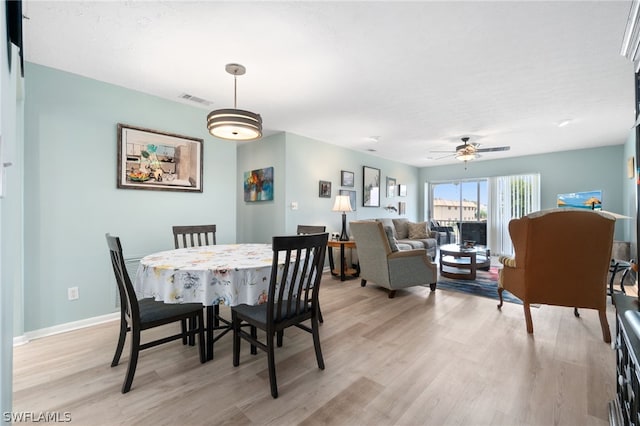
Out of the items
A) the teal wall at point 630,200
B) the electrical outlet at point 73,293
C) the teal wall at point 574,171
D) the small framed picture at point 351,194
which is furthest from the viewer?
the small framed picture at point 351,194

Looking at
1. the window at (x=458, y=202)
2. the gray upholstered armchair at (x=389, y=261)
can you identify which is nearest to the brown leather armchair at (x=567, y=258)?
the gray upholstered armchair at (x=389, y=261)

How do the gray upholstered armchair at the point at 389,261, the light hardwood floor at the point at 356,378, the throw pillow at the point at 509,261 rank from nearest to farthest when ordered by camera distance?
the light hardwood floor at the point at 356,378
the throw pillow at the point at 509,261
the gray upholstered armchair at the point at 389,261

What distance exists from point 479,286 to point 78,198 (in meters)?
4.93

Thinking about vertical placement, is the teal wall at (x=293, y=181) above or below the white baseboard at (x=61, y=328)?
above

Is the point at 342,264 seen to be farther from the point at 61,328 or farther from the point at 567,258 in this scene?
the point at 61,328

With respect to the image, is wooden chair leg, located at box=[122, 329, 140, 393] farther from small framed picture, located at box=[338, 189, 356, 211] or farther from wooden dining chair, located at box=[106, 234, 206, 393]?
small framed picture, located at box=[338, 189, 356, 211]

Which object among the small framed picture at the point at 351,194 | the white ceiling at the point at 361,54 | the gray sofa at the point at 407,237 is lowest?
the gray sofa at the point at 407,237

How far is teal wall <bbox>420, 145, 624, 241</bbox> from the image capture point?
203 inches

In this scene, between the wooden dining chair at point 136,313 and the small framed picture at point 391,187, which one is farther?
the small framed picture at point 391,187

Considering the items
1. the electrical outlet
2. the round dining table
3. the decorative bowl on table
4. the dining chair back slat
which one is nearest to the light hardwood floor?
the electrical outlet

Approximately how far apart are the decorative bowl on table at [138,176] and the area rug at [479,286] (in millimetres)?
3964

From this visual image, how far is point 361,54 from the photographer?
229 cm

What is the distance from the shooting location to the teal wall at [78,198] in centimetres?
243

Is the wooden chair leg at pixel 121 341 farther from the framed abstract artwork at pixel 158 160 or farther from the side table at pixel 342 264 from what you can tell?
the side table at pixel 342 264
